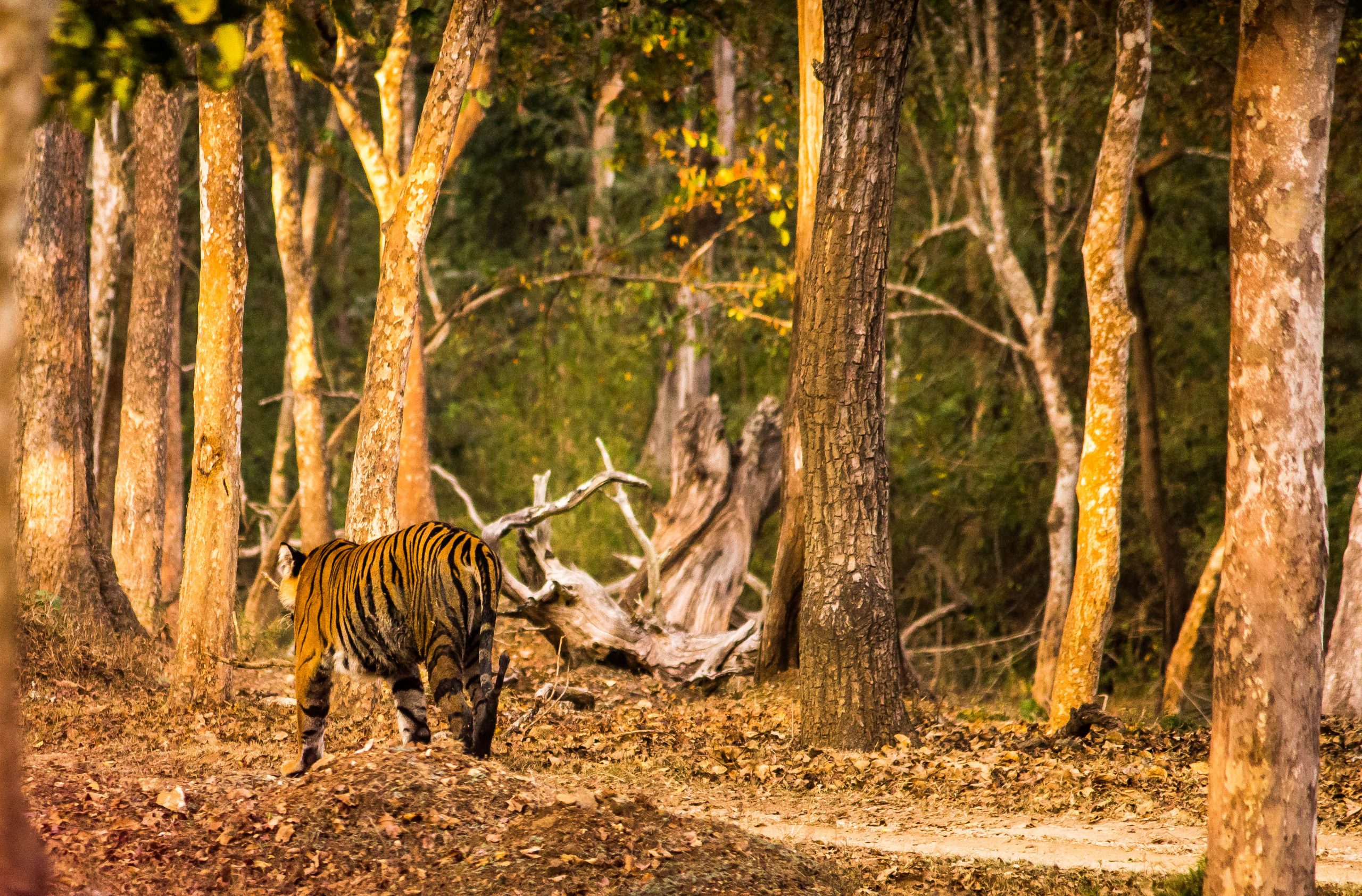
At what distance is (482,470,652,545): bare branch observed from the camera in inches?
440

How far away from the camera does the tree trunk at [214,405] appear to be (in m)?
8.84

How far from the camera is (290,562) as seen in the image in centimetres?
781

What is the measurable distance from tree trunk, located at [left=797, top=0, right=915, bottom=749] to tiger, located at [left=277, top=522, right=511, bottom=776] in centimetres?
221

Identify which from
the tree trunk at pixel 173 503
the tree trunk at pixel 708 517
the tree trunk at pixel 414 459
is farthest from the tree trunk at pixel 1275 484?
the tree trunk at pixel 173 503

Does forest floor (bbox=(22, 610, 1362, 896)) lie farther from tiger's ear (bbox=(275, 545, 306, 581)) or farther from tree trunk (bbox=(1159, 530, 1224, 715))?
tree trunk (bbox=(1159, 530, 1224, 715))

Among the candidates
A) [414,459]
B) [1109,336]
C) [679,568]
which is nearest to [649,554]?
[679,568]

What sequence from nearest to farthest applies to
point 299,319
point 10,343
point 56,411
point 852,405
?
point 10,343, point 852,405, point 56,411, point 299,319

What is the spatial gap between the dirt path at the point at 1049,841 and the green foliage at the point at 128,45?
4.42m

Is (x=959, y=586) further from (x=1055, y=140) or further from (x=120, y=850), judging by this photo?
(x=120, y=850)

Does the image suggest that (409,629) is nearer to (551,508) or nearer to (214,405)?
(214,405)

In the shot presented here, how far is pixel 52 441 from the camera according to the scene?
1073 cm

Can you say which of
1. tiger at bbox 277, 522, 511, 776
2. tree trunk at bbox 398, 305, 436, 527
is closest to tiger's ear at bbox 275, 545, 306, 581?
tiger at bbox 277, 522, 511, 776

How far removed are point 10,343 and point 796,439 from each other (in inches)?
333

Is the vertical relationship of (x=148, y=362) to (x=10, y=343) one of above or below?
above
